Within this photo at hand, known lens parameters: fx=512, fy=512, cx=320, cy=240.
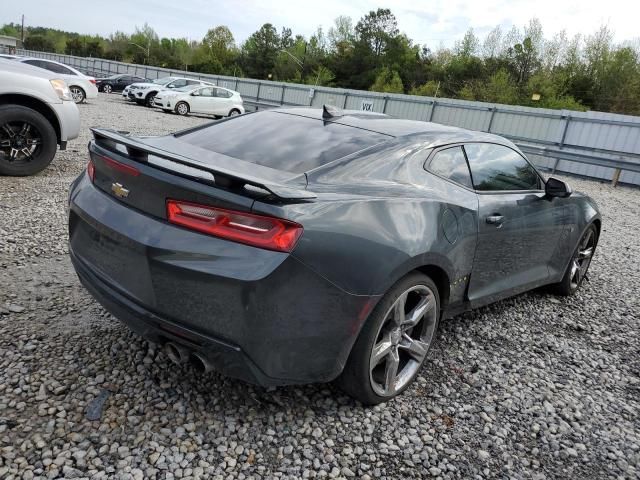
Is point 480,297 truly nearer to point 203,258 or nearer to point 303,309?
point 303,309

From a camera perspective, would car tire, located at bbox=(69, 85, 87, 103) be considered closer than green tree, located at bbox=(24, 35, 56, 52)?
Yes

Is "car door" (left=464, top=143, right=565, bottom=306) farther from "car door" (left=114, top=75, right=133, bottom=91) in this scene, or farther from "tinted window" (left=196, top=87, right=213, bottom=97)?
"car door" (left=114, top=75, right=133, bottom=91)

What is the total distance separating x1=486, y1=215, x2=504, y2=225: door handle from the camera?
123 inches

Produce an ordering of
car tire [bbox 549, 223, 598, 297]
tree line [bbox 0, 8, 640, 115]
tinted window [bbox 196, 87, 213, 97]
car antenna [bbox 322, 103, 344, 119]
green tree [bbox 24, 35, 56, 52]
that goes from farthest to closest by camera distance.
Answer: green tree [bbox 24, 35, 56, 52] → tree line [bbox 0, 8, 640, 115] → tinted window [bbox 196, 87, 213, 97] → car tire [bbox 549, 223, 598, 297] → car antenna [bbox 322, 103, 344, 119]

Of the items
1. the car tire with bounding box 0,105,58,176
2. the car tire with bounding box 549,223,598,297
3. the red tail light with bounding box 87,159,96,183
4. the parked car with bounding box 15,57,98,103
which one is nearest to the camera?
the red tail light with bounding box 87,159,96,183

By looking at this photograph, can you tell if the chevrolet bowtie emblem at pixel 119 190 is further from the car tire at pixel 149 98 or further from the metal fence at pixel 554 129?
the car tire at pixel 149 98

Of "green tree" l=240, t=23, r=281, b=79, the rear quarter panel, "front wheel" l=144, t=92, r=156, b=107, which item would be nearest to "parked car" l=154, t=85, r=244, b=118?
Result: "front wheel" l=144, t=92, r=156, b=107

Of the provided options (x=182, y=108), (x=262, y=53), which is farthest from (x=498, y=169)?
(x=262, y=53)

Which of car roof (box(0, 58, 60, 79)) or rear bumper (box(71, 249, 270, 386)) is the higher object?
car roof (box(0, 58, 60, 79))

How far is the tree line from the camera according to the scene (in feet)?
152

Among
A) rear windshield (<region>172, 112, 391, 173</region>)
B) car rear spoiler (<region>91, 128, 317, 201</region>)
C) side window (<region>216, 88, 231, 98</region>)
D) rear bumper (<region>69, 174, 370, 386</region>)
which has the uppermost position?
rear windshield (<region>172, 112, 391, 173</region>)

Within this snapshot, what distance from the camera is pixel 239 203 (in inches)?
79.5

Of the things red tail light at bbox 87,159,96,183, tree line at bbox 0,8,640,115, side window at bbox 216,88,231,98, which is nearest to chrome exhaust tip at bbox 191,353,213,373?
red tail light at bbox 87,159,96,183

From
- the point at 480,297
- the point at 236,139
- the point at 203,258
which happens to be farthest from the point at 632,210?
the point at 203,258
